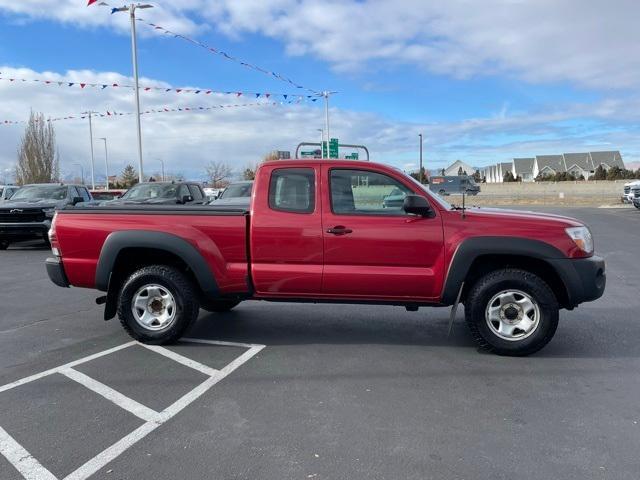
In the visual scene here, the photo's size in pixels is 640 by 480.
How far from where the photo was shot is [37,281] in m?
9.29

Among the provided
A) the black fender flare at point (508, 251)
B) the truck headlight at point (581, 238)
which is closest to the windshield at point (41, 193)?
the black fender flare at point (508, 251)

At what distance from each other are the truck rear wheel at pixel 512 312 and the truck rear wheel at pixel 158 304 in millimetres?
2783

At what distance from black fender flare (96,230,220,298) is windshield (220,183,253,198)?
364 inches

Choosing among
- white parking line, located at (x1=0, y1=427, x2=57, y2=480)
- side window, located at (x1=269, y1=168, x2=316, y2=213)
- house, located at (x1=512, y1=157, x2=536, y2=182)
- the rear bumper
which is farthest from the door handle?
house, located at (x1=512, y1=157, x2=536, y2=182)

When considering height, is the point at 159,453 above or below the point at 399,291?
below

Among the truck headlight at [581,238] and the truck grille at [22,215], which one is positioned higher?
the truck grille at [22,215]

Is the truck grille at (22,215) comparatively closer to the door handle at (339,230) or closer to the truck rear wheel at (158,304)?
the truck rear wheel at (158,304)

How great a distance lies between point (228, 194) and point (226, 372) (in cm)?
1037

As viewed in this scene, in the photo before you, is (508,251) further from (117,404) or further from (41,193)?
(41,193)

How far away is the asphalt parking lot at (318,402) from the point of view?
126 inches

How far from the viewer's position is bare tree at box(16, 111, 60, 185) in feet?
164

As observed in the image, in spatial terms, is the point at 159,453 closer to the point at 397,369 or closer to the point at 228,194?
the point at 397,369

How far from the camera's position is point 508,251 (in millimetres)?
4934

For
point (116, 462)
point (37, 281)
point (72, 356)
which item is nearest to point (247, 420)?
point (116, 462)
